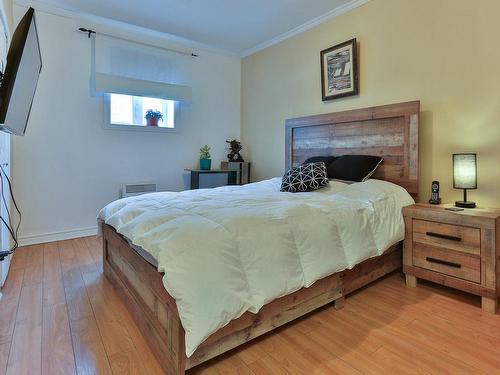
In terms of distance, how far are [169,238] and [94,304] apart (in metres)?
1.05

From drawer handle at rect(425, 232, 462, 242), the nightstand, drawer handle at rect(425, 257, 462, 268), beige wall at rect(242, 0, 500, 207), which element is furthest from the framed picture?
drawer handle at rect(425, 257, 462, 268)

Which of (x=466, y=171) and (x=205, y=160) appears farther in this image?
(x=205, y=160)

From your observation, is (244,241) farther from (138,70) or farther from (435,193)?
(138,70)

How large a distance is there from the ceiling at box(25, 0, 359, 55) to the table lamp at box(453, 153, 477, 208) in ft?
6.74

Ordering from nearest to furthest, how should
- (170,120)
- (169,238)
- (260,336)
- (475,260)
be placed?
(169,238)
(260,336)
(475,260)
(170,120)

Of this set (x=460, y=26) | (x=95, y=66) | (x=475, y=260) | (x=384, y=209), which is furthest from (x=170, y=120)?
(x=475, y=260)

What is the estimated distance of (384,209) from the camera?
213 cm

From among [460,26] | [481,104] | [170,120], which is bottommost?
[481,104]

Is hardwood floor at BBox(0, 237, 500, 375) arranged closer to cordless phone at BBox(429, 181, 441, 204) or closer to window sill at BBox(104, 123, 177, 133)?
cordless phone at BBox(429, 181, 441, 204)

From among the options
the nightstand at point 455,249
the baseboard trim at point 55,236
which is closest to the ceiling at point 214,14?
the nightstand at point 455,249

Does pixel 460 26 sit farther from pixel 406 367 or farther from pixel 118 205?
pixel 118 205

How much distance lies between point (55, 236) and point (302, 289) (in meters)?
3.06

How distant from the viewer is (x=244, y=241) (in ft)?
4.46

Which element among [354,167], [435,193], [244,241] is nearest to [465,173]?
[435,193]
